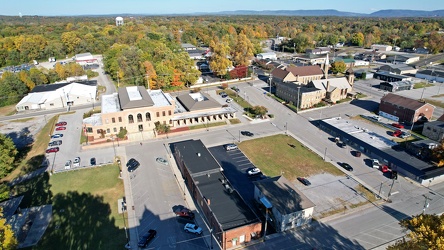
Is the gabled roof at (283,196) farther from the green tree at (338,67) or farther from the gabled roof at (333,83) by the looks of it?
the green tree at (338,67)

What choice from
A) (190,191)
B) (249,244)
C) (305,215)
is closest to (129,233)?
(190,191)

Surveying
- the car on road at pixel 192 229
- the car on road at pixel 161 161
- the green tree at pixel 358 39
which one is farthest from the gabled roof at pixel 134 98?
the green tree at pixel 358 39

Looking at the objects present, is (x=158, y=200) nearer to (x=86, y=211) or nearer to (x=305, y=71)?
(x=86, y=211)

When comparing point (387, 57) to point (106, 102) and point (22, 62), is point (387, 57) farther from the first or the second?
point (22, 62)

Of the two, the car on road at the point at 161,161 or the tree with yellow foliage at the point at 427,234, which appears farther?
the car on road at the point at 161,161

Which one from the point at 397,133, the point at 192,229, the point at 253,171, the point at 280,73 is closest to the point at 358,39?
the point at 280,73
